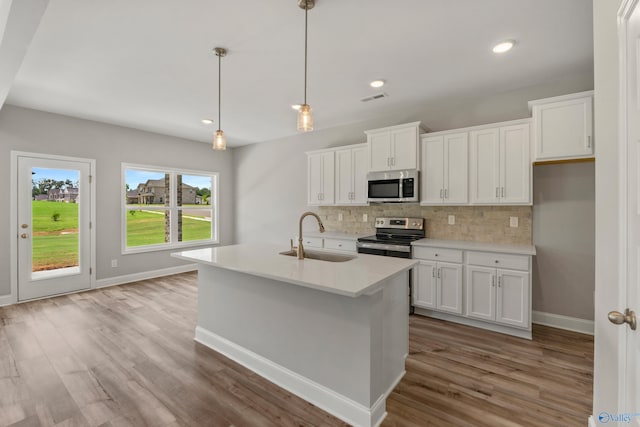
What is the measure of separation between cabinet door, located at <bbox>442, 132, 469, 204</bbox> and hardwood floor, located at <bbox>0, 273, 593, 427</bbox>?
4.92 feet

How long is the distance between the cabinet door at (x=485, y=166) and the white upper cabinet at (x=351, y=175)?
1.41m

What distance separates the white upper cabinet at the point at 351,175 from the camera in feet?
13.9

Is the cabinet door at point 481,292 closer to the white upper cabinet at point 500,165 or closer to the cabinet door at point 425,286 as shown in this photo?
the cabinet door at point 425,286

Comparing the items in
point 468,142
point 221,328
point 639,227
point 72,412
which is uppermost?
point 468,142

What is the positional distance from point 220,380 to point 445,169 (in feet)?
10.5

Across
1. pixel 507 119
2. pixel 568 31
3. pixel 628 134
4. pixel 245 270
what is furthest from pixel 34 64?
pixel 507 119

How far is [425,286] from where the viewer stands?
3.41 meters

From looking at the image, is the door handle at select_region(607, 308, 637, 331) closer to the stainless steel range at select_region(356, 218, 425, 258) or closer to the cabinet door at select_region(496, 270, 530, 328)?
the cabinet door at select_region(496, 270, 530, 328)

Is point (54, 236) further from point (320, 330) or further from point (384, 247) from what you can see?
point (384, 247)

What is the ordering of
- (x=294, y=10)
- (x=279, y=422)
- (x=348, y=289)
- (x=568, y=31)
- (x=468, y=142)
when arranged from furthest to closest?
(x=468, y=142), (x=568, y=31), (x=294, y=10), (x=279, y=422), (x=348, y=289)

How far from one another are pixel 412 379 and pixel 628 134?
2.00 metres

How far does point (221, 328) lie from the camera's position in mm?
2648

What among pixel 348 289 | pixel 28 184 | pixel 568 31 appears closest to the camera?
pixel 348 289

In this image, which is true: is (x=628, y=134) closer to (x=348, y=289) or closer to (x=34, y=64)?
(x=348, y=289)
